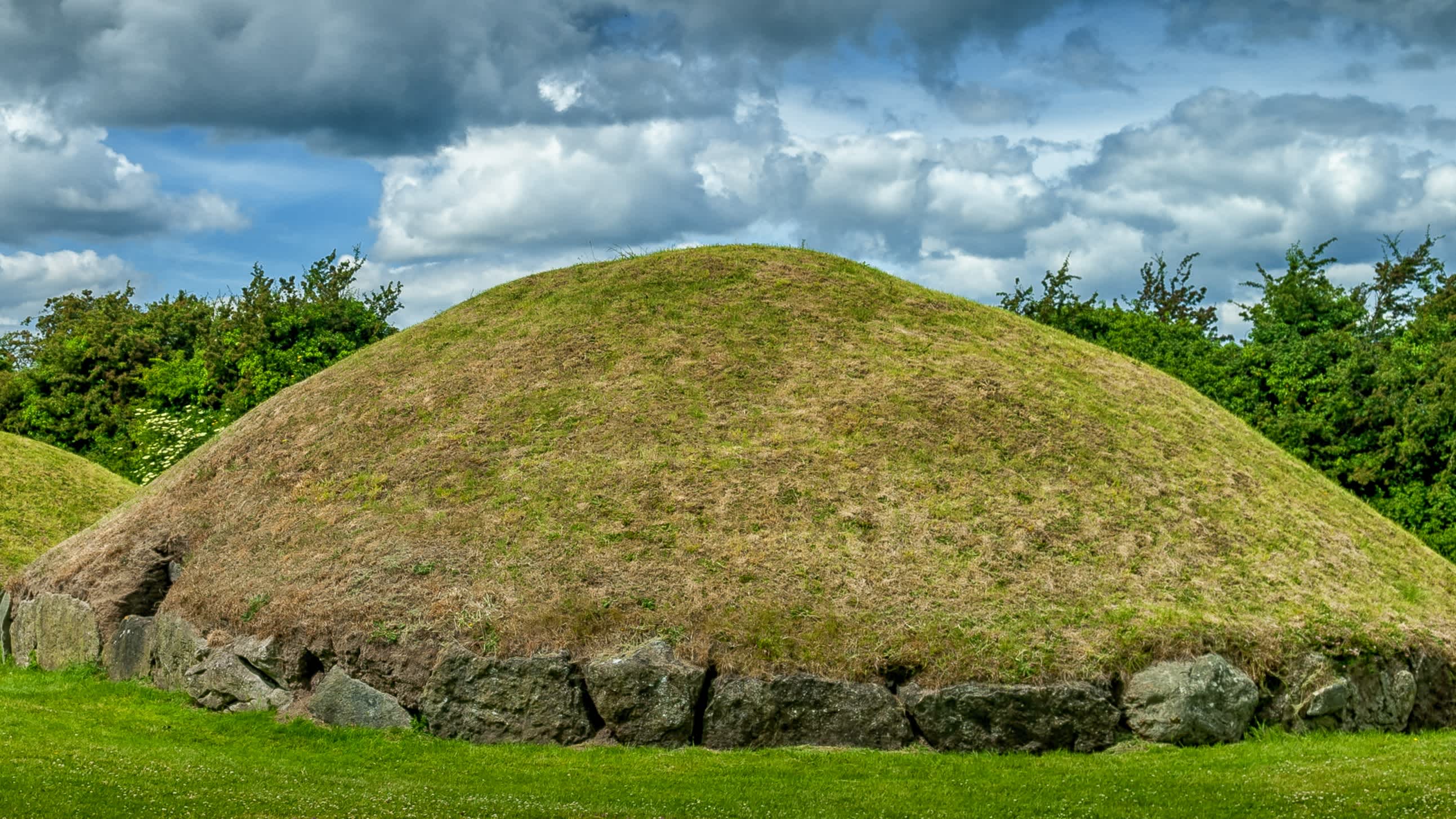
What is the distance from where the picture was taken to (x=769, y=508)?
20.1m

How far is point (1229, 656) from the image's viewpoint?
17609 mm

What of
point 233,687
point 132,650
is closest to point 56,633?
point 132,650

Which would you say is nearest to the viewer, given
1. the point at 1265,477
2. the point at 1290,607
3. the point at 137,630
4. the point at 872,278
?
the point at 1290,607

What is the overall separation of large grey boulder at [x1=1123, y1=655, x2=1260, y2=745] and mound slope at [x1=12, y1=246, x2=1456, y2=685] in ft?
1.42

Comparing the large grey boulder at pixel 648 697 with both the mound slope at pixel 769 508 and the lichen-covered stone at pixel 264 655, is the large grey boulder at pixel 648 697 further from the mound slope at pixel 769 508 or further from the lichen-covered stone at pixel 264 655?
the lichen-covered stone at pixel 264 655

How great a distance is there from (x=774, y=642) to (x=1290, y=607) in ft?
28.4

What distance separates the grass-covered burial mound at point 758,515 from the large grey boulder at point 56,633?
0.49 metres

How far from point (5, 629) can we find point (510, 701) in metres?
14.9

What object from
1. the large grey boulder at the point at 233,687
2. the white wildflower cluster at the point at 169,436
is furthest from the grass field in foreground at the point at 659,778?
Result: the white wildflower cluster at the point at 169,436

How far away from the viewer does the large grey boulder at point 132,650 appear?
21047mm

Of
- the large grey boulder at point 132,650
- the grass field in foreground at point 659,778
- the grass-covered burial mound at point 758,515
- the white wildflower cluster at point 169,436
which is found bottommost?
the grass field in foreground at point 659,778

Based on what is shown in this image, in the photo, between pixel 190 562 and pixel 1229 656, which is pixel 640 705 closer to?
pixel 1229 656

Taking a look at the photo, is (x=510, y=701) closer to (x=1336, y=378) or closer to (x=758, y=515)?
(x=758, y=515)

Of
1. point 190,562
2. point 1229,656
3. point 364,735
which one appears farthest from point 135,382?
point 1229,656
